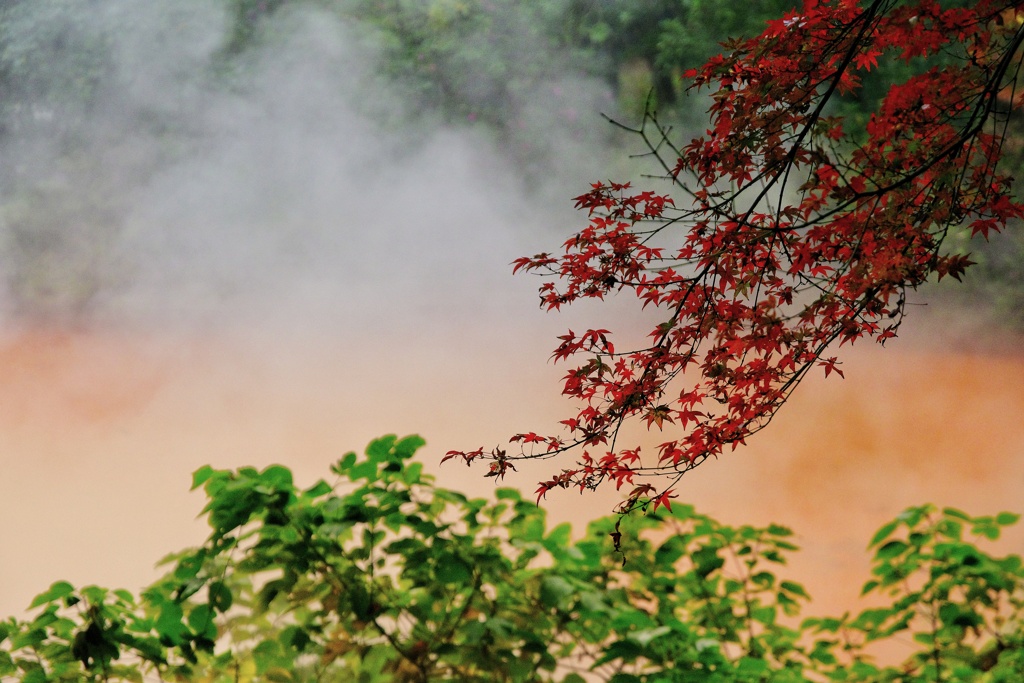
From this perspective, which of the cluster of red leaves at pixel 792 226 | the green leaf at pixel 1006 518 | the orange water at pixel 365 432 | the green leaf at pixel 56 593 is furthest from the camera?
the orange water at pixel 365 432

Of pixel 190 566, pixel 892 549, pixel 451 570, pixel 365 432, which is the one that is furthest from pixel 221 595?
pixel 892 549

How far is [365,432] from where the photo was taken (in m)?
2.03

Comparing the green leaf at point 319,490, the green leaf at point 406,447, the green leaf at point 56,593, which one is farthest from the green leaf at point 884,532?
the green leaf at point 56,593

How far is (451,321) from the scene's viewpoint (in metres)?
2.09

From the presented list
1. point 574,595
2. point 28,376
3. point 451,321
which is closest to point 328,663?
point 574,595

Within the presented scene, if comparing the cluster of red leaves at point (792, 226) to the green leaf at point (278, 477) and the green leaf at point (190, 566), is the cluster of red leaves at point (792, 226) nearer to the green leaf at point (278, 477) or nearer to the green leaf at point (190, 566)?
the green leaf at point (278, 477)

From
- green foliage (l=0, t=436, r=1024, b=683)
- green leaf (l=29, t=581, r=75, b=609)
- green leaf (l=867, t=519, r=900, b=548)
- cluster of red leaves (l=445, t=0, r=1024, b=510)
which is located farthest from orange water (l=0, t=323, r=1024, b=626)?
cluster of red leaves (l=445, t=0, r=1024, b=510)

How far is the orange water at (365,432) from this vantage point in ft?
6.28

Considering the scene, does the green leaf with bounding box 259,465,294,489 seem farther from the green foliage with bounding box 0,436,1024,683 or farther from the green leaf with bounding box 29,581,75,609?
the green leaf with bounding box 29,581,75,609

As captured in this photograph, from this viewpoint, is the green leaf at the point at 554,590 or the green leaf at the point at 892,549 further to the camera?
the green leaf at the point at 892,549

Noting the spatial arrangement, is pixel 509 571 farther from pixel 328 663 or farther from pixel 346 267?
pixel 346 267

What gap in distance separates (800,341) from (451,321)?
3.97 ft

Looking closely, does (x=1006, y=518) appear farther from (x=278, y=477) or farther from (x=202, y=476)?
(x=202, y=476)

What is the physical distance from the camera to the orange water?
6.28 ft
